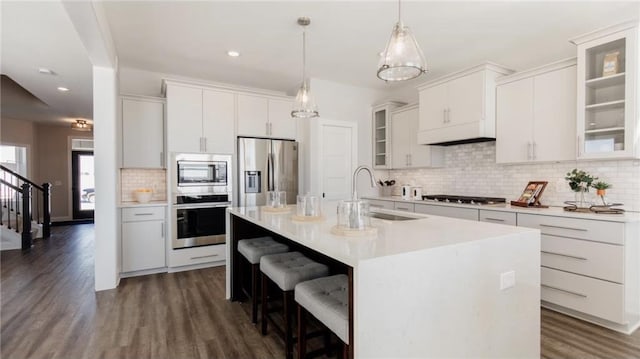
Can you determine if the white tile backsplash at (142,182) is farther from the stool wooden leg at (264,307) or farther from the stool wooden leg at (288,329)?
the stool wooden leg at (288,329)

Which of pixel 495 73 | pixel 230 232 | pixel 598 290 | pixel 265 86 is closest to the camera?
pixel 598 290

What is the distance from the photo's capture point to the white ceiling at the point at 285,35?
273 centimetres

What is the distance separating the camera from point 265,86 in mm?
5066

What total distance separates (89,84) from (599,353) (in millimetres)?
6338

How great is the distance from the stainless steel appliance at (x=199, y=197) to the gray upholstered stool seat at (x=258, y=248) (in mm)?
1473

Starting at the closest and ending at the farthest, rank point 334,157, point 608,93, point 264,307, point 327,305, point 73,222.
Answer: point 327,305, point 264,307, point 608,93, point 334,157, point 73,222

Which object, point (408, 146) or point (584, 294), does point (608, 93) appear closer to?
point (584, 294)

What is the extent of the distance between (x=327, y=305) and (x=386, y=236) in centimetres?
45

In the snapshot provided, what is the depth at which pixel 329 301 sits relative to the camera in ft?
5.26

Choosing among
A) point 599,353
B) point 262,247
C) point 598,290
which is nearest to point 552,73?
point 598,290

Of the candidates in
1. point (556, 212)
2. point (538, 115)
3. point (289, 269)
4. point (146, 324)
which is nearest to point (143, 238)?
point (146, 324)

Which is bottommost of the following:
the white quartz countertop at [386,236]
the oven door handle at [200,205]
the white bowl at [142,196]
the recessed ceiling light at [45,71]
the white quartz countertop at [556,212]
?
the oven door handle at [200,205]

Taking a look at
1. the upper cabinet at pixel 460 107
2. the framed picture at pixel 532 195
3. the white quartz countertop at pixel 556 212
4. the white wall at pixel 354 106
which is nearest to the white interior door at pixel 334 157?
the white wall at pixel 354 106

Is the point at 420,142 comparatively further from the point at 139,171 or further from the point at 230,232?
the point at 139,171
